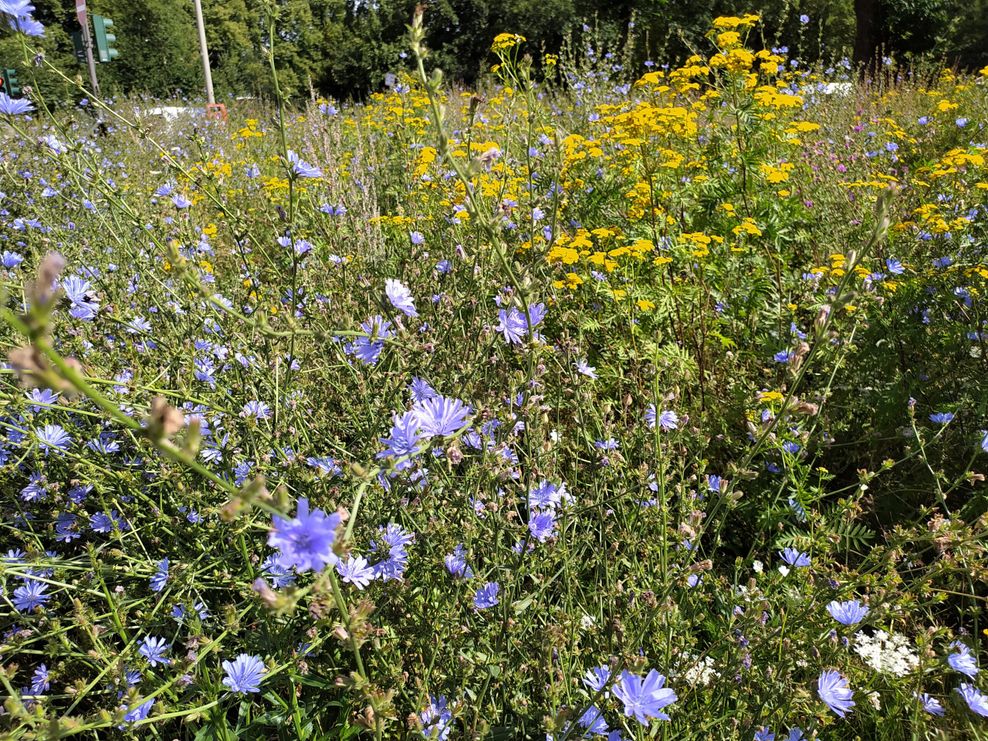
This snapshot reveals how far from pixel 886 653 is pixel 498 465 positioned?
122 centimetres

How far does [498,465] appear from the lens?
1.40 metres

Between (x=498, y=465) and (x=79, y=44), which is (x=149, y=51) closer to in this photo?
(x=79, y=44)

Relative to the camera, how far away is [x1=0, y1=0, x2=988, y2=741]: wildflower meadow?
1249mm

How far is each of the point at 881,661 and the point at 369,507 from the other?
1384 mm

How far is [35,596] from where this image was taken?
1.59 metres

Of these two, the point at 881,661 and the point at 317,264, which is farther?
the point at 317,264

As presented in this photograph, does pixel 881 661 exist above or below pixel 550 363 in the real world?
below

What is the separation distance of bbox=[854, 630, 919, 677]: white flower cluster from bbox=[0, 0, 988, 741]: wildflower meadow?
0.04ft

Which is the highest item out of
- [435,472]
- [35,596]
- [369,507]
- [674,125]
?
[674,125]

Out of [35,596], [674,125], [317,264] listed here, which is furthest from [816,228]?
[35,596]

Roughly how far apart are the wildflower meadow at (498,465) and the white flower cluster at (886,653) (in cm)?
1

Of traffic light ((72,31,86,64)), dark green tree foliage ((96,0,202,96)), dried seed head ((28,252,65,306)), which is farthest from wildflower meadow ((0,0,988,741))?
dark green tree foliage ((96,0,202,96))

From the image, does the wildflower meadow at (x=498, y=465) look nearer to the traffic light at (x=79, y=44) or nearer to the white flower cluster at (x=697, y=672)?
the white flower cluster at (x=697, y=672)

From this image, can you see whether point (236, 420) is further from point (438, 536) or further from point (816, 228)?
point (816, 228)
